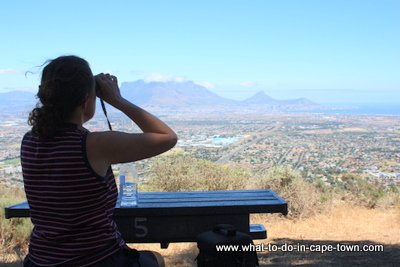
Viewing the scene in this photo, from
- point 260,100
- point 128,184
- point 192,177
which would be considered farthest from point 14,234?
point 260,100

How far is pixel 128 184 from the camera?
3.27 meters

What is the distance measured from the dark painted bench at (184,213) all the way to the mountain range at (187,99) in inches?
303

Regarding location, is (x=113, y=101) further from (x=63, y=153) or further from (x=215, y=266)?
(x=215, y=266)

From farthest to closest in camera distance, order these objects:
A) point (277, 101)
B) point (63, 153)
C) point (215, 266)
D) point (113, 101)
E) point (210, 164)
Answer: point (277, 101) → point (210, 164) → point (215, 266) → point (113, 101) → point (63, 153)

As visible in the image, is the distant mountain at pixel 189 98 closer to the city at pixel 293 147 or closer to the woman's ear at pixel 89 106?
the city at pixel 293 147

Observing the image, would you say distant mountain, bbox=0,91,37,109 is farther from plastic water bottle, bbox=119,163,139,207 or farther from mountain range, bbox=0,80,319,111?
plastic water bottle, bbox=119,163,139,207

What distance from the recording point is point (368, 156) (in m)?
15.5

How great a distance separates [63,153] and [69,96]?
0.22 meters

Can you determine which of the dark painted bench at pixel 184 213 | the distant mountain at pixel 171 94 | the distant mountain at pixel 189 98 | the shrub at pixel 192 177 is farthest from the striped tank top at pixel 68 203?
the distant mountain at pixel 189 98

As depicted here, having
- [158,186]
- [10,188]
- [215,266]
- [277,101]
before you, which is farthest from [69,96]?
[277,101]

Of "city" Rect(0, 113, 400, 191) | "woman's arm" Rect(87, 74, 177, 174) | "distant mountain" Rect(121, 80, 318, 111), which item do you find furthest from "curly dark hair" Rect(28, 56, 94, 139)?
"distant mountain" Rect(121, 80, 318, 111)

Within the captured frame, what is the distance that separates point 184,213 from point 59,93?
4.83ft

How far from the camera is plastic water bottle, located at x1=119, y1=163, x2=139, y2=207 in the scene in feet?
10.4

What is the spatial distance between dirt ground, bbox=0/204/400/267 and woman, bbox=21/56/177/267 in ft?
10.2
